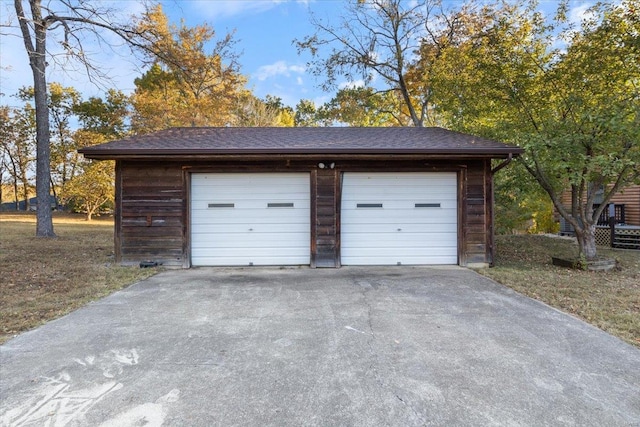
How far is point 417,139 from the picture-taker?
7.01m

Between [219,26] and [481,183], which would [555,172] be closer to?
[481,183]

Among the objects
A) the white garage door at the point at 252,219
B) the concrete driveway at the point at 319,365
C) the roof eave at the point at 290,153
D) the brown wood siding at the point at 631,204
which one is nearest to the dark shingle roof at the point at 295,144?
the roof eave at the point at 290,153

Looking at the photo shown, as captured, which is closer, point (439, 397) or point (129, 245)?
point (439, 397)

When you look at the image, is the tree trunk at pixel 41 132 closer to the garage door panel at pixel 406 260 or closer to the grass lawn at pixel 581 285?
the garage door panel at pixel 406 260

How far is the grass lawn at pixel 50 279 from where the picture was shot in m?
3.67

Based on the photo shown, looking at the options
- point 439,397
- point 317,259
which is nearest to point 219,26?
point 317,259

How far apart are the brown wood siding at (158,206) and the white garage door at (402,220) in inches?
128

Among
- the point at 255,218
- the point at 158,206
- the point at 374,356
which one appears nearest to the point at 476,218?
the point at 255,218

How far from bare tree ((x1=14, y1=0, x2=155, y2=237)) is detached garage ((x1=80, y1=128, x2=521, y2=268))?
445cm

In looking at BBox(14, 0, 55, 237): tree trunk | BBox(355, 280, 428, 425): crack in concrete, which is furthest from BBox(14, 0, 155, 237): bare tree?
BBox(355, 280, 428, 425): crack in concrete

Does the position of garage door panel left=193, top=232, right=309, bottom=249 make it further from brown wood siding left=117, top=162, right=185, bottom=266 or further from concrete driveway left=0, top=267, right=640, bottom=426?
concrete driveway left=0, top=267, right=640, bottom=426

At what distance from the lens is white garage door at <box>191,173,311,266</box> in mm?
6512

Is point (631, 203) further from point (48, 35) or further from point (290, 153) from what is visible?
point (48, 35)

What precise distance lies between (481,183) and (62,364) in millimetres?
6637
